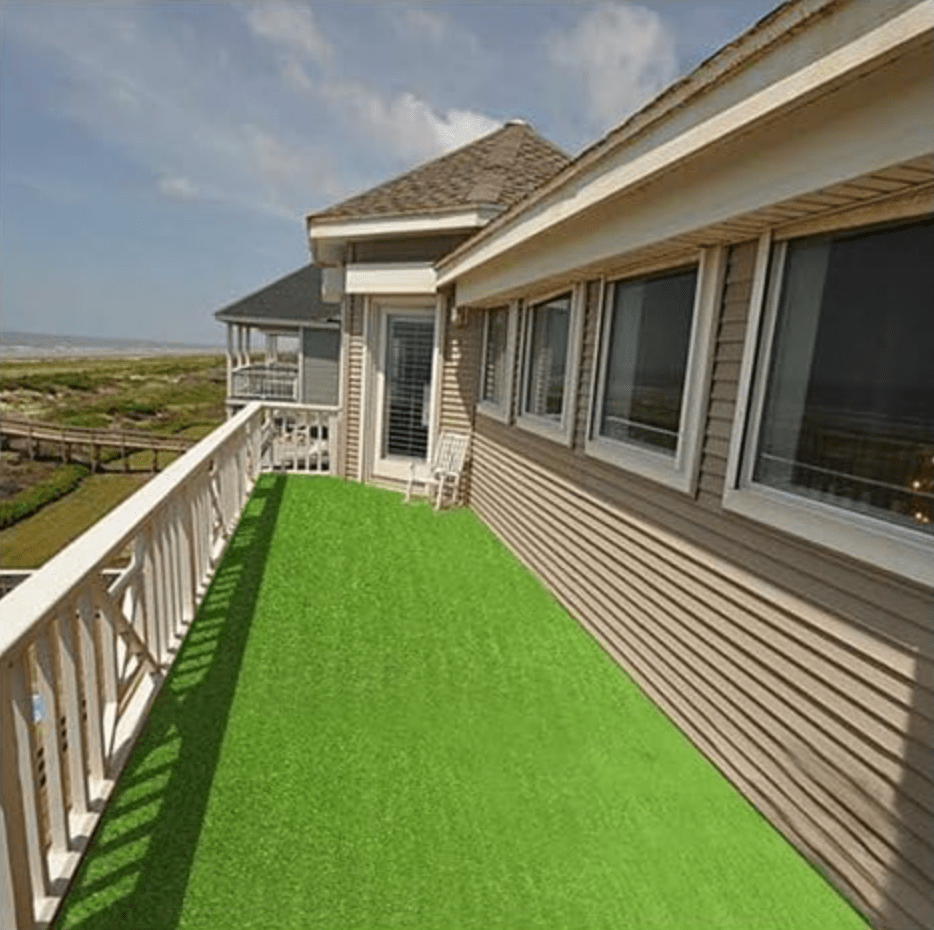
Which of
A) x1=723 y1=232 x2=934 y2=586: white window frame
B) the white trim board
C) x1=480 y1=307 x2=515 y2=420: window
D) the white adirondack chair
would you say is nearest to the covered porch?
the white trim board

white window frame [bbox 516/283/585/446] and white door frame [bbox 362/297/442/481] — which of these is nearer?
white window frame [bbox 516/283/585/446]

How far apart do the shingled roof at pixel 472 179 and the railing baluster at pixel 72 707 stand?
617 centimetres

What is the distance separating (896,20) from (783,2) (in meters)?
0.53

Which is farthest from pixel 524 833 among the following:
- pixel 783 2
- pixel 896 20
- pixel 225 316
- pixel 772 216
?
pixel 225 316

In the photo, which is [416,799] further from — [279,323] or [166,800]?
[279,323]

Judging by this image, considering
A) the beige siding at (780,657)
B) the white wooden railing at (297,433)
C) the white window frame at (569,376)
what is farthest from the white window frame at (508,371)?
the white wooden railing at (297,433)

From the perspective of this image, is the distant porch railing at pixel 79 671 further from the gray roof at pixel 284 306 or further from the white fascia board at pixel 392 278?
the gray roof at pixel 284 306

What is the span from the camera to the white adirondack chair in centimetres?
730

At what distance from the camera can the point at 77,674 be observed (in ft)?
6.24

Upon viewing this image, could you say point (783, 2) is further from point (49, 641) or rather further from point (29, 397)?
point (29, 397)

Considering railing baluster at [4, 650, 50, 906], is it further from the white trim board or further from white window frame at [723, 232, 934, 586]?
the white trim board

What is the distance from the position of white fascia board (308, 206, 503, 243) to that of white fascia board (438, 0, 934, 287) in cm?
260

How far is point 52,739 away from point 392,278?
22.1ft

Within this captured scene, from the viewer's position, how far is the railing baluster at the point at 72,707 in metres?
1.83
